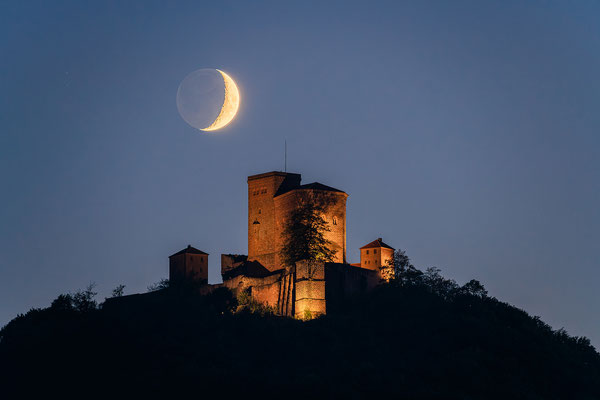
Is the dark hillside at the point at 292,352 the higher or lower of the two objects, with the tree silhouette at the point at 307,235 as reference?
lower

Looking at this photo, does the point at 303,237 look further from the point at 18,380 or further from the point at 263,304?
the point at 18,380

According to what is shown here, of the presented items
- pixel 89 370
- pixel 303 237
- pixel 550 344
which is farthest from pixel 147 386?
pixel 550 344

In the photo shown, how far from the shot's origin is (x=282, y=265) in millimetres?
72375

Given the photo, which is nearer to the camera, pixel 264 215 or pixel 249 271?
pixel 249 271

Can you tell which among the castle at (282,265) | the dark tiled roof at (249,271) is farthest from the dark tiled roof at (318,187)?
the dark tiled roof at (249,271)

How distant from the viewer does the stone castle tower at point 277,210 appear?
2881 inches

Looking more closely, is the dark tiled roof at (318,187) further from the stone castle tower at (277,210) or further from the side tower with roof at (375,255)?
the side tower with roof at (375,255)

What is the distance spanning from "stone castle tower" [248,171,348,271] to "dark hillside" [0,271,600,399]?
5.32m

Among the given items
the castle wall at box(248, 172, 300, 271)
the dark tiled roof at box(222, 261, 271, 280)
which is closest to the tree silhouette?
the castle wall at box(248, 172, 300, 271)

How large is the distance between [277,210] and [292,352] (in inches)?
583

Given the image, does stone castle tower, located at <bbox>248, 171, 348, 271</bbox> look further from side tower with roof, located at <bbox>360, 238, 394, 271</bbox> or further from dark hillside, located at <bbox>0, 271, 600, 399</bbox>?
side tower with roof, located at <bbox>360, 238, 394, 271</bbox>

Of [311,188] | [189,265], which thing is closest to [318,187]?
[311,188]

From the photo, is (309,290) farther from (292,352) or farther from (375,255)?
(375,255)

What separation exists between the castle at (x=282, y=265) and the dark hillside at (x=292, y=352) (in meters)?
1.44
